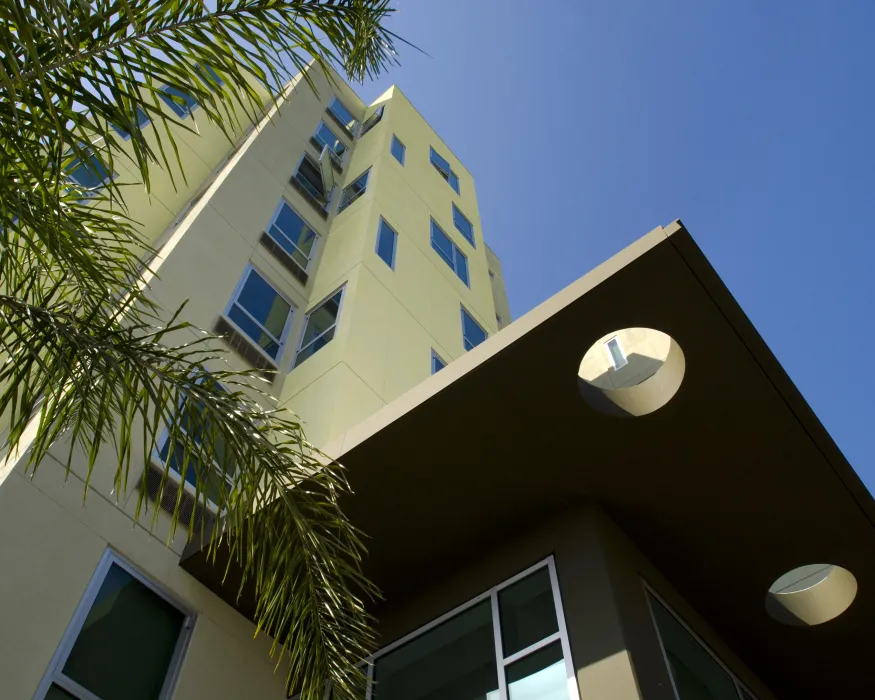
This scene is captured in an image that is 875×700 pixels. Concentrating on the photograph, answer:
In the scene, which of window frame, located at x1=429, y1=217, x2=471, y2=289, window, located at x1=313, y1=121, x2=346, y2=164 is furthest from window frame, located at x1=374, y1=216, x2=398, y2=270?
window, located at x1=313, y1=121, x2=346, y2=164

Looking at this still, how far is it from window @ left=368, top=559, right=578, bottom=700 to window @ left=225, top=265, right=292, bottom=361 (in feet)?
17.7

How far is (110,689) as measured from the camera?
6.59m

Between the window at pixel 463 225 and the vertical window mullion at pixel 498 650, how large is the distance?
517 inches

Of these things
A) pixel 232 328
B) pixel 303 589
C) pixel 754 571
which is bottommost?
pixel 303 589

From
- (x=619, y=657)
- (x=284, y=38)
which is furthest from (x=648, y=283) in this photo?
(x=284, y=38)

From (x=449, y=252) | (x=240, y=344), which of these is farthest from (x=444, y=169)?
(x=240, y=344)

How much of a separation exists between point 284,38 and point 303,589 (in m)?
3.23

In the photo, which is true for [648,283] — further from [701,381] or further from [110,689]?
[110,689]

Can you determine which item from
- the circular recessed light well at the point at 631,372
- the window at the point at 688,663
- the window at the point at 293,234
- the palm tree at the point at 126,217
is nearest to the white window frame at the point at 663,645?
the window at the point at 688,663

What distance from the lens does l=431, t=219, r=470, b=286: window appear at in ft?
56.1

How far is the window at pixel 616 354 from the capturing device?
8.36 meters

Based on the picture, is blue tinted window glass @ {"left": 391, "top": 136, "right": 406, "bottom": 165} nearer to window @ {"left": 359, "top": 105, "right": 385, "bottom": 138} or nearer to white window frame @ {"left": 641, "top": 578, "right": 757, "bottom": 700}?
window @ {"left": 359, "top": 105, "right": 385, "bottom": 138}

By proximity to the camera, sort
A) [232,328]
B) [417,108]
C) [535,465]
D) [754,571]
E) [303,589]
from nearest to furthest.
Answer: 1. [303,589]
2. [535,465]
3. [754,571]
4. [232,328]
5. [417,108]

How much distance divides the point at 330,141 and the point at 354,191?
320 centimetres
